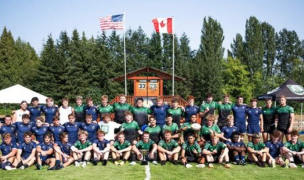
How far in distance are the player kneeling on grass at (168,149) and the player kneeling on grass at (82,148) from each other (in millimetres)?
1919

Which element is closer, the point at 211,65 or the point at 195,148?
the point at 195,148

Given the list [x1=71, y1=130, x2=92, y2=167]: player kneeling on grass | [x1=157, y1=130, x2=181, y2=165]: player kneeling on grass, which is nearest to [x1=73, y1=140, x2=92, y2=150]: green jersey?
[x1=71, y1=130, x2=92, y2=167]: player kneeling on grass

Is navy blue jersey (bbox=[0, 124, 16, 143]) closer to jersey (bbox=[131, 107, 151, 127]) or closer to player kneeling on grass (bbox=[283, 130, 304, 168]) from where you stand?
jersey (bbox=[131, 107, 151, 127])

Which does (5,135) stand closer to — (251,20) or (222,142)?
(222,142)

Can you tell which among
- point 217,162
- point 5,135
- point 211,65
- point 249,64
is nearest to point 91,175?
point 5,135

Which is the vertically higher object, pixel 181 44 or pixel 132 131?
pixel 181 44

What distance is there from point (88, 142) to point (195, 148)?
9.62 feet

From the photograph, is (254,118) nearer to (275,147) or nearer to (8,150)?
(275,147)

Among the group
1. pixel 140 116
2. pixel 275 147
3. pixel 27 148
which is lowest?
pixel 275 147

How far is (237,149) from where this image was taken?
8.59 m

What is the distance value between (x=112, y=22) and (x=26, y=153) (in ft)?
49.9

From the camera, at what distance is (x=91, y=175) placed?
731 cm

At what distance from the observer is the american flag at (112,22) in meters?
21.6

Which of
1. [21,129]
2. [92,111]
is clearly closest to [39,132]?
[21,129]
